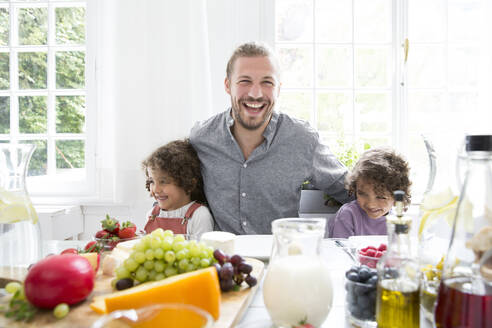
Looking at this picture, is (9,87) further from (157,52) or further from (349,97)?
(349,97)

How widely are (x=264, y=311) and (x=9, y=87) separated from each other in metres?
2.64

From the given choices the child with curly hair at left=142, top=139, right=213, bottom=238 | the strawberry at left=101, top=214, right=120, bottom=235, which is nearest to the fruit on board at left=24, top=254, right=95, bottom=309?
the strawberry at left=101, top=214, right=120, bottom=235

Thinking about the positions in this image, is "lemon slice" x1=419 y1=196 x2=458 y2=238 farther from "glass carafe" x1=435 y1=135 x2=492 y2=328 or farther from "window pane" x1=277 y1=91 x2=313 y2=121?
"window pane" x1=277 y1=91 x2=313 y2=121

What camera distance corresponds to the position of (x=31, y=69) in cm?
268

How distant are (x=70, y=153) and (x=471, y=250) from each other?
262 cm

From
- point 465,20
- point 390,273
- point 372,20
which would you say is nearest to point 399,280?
point 390,273

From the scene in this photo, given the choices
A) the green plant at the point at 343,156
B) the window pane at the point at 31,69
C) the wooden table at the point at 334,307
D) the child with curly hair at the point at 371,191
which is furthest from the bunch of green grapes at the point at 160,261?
the window pane at the point at 31,69

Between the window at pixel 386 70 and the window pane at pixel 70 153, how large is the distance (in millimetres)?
1446

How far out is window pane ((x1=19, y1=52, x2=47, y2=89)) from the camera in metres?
2.68

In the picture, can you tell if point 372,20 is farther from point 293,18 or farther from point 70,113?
point 70,113

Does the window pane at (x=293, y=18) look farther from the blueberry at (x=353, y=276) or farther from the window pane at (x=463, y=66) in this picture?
the blueberry at (x=353, y=276)

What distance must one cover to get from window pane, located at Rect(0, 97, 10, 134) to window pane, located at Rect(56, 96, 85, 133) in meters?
0.35

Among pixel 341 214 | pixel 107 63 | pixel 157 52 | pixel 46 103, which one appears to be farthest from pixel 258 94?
pixel 46 103

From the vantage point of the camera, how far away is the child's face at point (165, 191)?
5.94 feet
